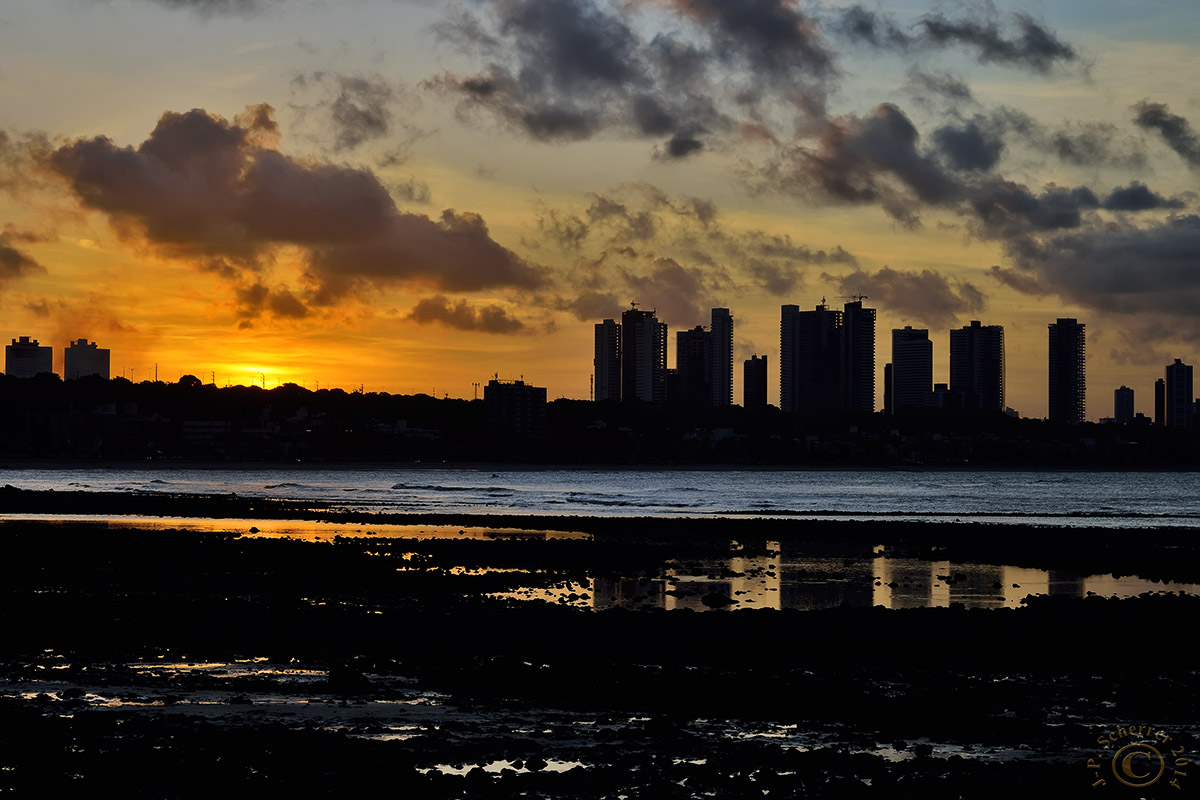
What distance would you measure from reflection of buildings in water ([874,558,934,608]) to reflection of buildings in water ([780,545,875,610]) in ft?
1.04

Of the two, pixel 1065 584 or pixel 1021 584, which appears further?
pixel 1021 584

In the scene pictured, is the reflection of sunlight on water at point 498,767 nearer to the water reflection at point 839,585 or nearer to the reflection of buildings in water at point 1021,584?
the water reflection at point 839,585

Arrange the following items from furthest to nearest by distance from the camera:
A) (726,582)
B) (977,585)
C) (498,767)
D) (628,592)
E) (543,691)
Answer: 1. (977,585)
2. (726,582)
3. (628,592)
4. (543,691)
5. (498,767)

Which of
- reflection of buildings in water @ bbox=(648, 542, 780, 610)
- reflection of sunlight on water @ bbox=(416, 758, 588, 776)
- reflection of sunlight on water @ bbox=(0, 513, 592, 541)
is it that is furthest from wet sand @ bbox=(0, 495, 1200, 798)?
reflection of sunlight on water @ bbox=(0, 513, 592, 541)

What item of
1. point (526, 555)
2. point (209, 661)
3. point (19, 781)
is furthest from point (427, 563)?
point (19, 781)

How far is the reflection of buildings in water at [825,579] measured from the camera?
92.6ft

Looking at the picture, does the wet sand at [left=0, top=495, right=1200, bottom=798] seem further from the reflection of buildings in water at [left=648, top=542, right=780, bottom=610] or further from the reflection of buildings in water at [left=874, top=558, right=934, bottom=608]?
the reflection of buildings in water at [left=874, top=558, right=934, bottom=608]

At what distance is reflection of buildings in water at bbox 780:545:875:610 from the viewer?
2822 centimetres

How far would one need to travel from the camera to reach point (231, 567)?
3350 cm

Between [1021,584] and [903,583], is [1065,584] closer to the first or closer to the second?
[1021,584]

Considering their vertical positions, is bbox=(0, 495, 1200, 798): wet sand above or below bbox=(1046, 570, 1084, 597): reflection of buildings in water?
above

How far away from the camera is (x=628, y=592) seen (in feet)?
95.8

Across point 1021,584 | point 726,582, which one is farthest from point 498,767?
point 1021,584

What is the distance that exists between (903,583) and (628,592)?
842 centimetres
